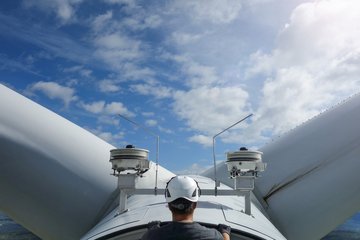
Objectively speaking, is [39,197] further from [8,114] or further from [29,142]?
[8,114]

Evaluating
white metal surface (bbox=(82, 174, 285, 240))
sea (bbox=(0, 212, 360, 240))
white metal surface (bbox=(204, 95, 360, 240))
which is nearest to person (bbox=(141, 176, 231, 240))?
white metal surface (bbox=(82, 174, 285, 240))

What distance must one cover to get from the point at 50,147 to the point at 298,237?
401 cm

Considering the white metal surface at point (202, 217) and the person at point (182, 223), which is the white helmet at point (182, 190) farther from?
the white metal surface at point (202, 217)

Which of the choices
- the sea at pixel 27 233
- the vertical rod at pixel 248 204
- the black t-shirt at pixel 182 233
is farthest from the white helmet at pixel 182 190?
the sea at pixel 27 233

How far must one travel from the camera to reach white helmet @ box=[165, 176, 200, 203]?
11.2 ft

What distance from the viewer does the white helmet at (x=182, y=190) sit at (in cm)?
343

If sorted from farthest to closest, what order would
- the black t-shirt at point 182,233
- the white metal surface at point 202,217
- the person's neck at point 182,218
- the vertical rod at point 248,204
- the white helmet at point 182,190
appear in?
the vertical rod at point 248,204 → the white metal surface at point 202,217 → the white helmet at point 182,190 → the person's neck at point 182,218 → the black t-shirt at point 182,233

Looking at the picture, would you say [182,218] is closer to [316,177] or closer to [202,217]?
[202,217]

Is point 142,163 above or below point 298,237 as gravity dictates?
above

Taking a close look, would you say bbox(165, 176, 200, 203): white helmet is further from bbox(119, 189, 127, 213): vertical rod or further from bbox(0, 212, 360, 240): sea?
bbox(0, 212, 360, 240): sea

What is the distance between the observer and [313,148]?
709 centimetres

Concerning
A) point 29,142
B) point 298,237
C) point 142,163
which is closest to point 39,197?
point 29,142

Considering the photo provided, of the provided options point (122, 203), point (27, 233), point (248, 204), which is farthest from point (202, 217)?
point (27, 233)

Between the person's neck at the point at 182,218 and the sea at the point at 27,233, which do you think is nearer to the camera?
the person's neck at the point at 182,218
